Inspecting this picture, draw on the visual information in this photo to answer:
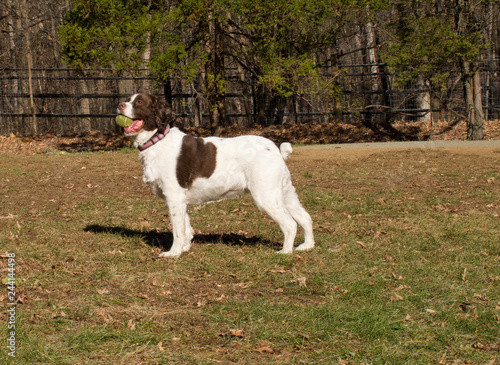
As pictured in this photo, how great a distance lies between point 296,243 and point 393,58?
530 inches

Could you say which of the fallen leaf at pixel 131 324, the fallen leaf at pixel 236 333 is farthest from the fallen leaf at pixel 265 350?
the fallen leaf at pixel 131 324

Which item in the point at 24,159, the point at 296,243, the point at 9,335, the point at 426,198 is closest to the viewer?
the point at 9,335

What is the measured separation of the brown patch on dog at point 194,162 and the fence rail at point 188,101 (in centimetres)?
1623

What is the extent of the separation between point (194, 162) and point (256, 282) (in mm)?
1562

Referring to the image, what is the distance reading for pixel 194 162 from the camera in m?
6.89

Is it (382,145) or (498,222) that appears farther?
(382,145)

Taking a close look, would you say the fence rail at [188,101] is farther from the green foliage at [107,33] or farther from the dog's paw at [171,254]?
the dog's paw at [171,254]

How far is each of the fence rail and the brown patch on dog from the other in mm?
16230

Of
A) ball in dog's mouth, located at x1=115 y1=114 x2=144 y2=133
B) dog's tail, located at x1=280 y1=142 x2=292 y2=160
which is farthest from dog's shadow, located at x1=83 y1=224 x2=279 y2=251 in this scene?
ball in dog's mouth, located at x1=115 y1=114 x2=144 y2=133

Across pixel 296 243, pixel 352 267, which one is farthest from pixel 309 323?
pixel 296 243

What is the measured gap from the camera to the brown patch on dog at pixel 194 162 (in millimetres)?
6863

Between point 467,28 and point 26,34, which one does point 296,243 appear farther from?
point 26,34

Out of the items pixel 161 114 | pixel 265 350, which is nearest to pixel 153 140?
pixel 161 114

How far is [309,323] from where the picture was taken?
4953 mm
